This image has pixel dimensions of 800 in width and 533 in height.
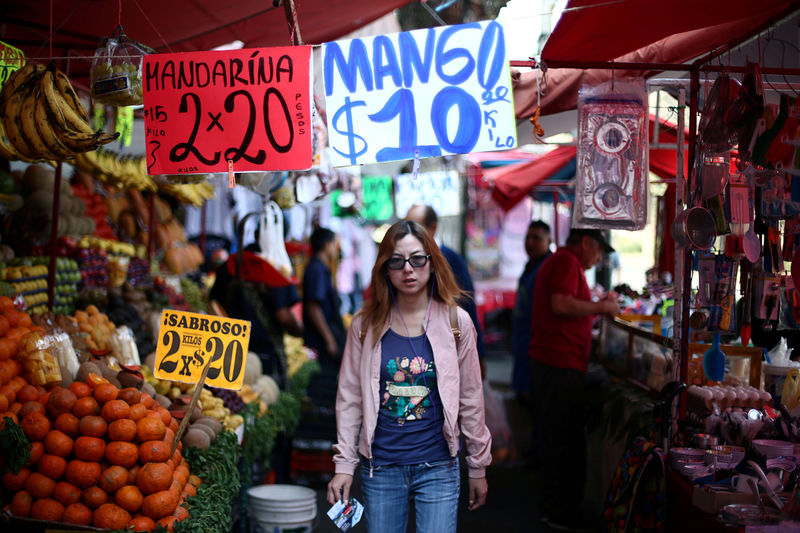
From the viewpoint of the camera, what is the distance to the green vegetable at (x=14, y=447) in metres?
2.94

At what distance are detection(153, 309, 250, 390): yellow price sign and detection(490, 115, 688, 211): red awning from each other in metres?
4.07

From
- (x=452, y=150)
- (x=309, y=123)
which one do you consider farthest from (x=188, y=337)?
(x=452, y=150)

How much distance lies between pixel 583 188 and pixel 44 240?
3.77m

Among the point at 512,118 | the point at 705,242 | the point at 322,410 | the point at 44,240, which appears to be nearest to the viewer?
the point at 512,118

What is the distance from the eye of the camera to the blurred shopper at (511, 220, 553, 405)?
7234 millimetres

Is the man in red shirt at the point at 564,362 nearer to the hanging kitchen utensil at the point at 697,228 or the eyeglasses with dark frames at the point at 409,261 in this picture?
the hanging kitchen utensil at the point at 697,228

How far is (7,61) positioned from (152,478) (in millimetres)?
1879

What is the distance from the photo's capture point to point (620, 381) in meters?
5.41

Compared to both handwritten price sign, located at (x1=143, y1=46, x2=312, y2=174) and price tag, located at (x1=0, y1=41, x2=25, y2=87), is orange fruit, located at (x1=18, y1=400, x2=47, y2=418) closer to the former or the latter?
handwritten price sign, located at (x1=143, y1=46, x2=312, y2=174)

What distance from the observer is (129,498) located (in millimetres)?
2945

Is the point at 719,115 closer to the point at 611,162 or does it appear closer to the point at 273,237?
the point at 611,162

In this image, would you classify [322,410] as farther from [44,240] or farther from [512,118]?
[512,118]

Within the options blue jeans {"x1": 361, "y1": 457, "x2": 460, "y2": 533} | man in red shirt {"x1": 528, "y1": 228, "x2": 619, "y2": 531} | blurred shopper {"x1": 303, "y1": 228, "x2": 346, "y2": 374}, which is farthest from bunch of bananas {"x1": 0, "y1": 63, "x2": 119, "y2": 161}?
blurred shopper {"x1": 303, "y1": 228, "x2": 346, "y2": 374}

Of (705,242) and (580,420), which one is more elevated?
(705,242)
